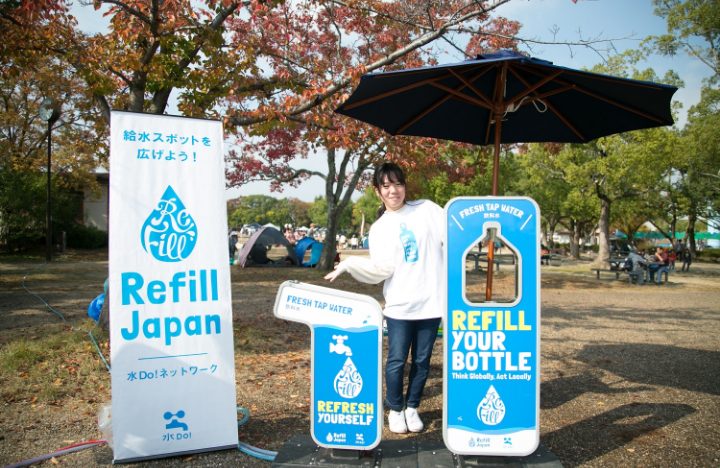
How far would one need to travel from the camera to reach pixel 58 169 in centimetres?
2197

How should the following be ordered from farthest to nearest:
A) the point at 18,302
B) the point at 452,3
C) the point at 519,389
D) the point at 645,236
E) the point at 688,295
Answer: the point at 645,236, the point at 688,295, the point at 18,302, the point at 452,3, the point at 519,389

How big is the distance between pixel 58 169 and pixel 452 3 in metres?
21.5

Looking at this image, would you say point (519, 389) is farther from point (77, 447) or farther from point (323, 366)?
point (77, 447)

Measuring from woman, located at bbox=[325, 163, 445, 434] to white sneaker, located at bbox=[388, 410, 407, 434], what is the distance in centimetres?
14

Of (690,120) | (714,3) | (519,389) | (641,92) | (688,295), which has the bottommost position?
(688,295)

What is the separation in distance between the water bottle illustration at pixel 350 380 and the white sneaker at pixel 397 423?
26.5 inches

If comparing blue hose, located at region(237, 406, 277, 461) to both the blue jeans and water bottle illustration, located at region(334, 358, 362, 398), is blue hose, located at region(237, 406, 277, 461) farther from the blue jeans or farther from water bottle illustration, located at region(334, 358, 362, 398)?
the blue jeans

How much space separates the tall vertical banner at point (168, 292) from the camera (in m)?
2.81

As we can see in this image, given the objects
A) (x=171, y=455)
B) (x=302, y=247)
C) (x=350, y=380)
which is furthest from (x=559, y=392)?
(x=302, y=247)

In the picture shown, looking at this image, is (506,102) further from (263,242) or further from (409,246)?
(263,242)

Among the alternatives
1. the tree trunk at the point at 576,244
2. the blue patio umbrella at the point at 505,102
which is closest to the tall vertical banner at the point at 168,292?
the blue patio umbrella at the point at 505,102

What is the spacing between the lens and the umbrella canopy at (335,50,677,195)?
312cm

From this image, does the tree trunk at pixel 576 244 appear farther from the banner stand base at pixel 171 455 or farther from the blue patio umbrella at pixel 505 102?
the banner stand base at pixel 171 455

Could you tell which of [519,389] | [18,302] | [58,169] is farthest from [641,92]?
[58,169]
